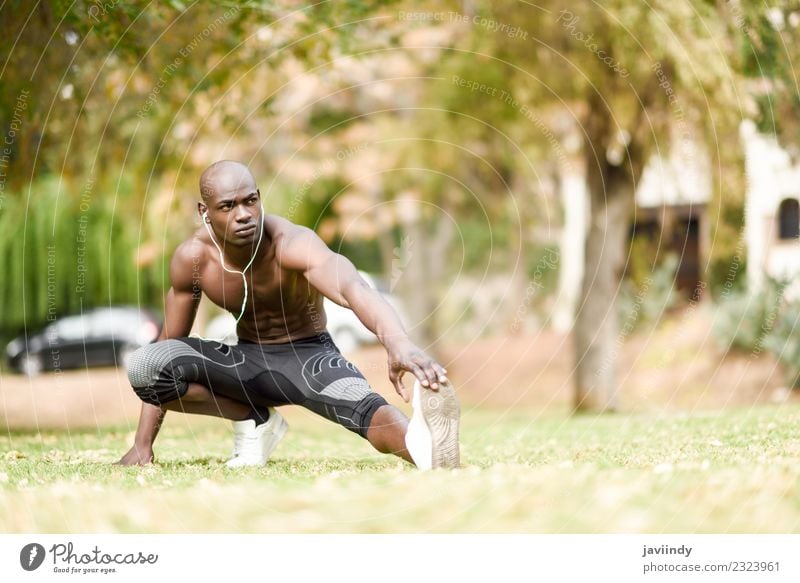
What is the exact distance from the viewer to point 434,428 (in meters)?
6.16

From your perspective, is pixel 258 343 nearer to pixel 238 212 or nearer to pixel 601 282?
pixel 238 212

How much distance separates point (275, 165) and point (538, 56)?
1110cm

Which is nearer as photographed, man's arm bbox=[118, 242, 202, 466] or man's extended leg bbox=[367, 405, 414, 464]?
man's extended leg bbox=[367, 405, 414, 464]

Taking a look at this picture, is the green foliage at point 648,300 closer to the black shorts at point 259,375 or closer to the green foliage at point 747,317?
the green foliage at point 747,317

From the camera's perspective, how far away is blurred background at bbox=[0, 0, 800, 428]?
1229 cm

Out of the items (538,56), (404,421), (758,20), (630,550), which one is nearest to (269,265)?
(404,421)

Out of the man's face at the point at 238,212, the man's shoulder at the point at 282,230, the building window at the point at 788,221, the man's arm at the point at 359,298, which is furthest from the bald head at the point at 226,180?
the building window at the point at 788,221

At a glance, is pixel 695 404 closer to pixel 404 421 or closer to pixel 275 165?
pixel 275 165

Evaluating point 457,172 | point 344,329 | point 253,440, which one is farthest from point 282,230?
point 344,329

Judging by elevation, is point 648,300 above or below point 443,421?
above

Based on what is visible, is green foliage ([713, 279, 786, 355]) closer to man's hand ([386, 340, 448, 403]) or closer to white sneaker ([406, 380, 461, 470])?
white sneaker ([406, 380, 461, 470])

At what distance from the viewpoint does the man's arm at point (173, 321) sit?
7117 millimetres

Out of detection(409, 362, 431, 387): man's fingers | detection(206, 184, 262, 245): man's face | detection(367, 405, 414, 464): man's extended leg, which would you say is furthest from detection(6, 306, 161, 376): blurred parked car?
detection(409, 362, 431, 387): man's fingers

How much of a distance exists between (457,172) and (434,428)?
17.3 metres
